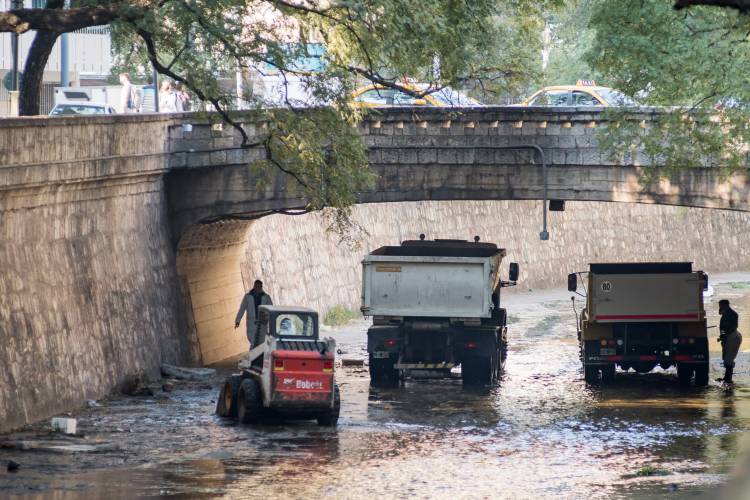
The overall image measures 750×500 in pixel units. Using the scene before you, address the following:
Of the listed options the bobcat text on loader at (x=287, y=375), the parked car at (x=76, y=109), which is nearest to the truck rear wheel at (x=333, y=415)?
→ the bobcat text on loader at (x=287, y=375)

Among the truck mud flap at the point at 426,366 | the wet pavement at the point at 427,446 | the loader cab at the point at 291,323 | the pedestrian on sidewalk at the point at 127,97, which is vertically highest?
the pedestrian on sidewalk at the point at 127,97

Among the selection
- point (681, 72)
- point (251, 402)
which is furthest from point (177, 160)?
point (681, 72)

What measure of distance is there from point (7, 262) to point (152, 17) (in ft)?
17.6

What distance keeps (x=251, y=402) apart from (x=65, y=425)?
10.1ft

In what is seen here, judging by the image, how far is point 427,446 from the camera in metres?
20.8

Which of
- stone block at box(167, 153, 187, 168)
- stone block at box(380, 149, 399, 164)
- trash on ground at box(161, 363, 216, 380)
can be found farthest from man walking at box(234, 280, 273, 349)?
stone block at box(380, 149, 399, 164)

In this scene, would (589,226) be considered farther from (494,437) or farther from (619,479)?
(619,479)

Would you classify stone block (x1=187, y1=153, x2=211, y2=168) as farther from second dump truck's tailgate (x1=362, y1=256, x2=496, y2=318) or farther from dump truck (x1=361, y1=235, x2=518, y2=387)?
second dump truck's tailgate (x1=362, y1=256, x2=496, y2=318)

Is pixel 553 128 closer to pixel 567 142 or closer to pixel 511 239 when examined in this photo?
pixel 567 142

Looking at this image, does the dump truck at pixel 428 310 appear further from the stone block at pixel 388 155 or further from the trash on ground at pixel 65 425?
the trash on ground at pixel 65 425

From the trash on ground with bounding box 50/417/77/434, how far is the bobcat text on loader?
287cm

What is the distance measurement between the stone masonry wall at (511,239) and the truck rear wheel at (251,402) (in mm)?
16097

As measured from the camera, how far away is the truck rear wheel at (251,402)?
22203 mm

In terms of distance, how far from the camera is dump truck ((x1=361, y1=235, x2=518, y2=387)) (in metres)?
27.1
